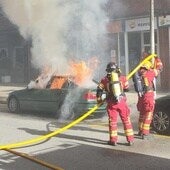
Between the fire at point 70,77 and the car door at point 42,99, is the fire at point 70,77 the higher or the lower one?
the higher one

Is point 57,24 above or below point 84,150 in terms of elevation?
above

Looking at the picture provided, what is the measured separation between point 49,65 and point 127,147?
6491 millimetres

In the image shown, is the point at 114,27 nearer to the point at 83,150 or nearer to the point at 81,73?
the point at 81,73

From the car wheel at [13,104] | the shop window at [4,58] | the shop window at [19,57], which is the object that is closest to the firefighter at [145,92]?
the car wheel at [13,104]

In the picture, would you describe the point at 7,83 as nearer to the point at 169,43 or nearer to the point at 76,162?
the point at 169,43

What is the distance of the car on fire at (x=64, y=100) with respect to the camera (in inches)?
533

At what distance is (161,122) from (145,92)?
1.00m

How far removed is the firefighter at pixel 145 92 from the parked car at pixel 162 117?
1.79 ft

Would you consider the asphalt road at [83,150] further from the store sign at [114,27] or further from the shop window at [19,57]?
the shop window at [19,57]

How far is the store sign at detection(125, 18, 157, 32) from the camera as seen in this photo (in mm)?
22875

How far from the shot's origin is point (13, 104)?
1576 cm

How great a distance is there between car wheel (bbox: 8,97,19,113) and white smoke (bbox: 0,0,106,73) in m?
1.52

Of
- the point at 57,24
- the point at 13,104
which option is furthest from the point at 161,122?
the point at 13,104

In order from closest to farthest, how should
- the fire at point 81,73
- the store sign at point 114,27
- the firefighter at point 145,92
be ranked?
the firefighter at point 145,92 < the fire at point 81,73 < the store sign at point 114,27
